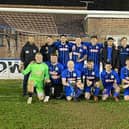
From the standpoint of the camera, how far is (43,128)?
7230 millimetres

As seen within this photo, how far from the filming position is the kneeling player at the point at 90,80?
10.6 metres

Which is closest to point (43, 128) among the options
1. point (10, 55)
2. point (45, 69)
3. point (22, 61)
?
point (45, 69)

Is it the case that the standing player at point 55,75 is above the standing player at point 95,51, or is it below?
below

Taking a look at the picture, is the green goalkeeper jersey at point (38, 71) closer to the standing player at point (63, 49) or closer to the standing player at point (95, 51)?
the standing player at point (63, 49)

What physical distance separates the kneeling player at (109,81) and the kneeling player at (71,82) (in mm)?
582

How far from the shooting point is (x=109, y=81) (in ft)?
35.1

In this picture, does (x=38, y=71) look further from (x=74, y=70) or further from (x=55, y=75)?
(x=74, y=70)

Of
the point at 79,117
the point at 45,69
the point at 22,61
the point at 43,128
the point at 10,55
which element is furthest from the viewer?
the point at 10,55

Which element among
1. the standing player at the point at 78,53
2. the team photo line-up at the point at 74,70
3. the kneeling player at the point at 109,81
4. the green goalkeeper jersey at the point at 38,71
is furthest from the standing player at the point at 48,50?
the kneeling player at the point at 109,81

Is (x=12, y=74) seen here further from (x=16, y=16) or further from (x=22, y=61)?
(x=22, y=61)

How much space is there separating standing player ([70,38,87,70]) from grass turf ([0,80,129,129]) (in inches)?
50.2

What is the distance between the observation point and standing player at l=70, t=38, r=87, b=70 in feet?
36.6

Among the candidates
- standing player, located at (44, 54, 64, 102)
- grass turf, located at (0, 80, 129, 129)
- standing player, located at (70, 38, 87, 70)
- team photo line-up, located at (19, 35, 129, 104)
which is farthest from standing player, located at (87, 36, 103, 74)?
grass turf, located at (0, 80, 129, 129)

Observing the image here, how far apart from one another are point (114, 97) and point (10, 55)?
7.25m
